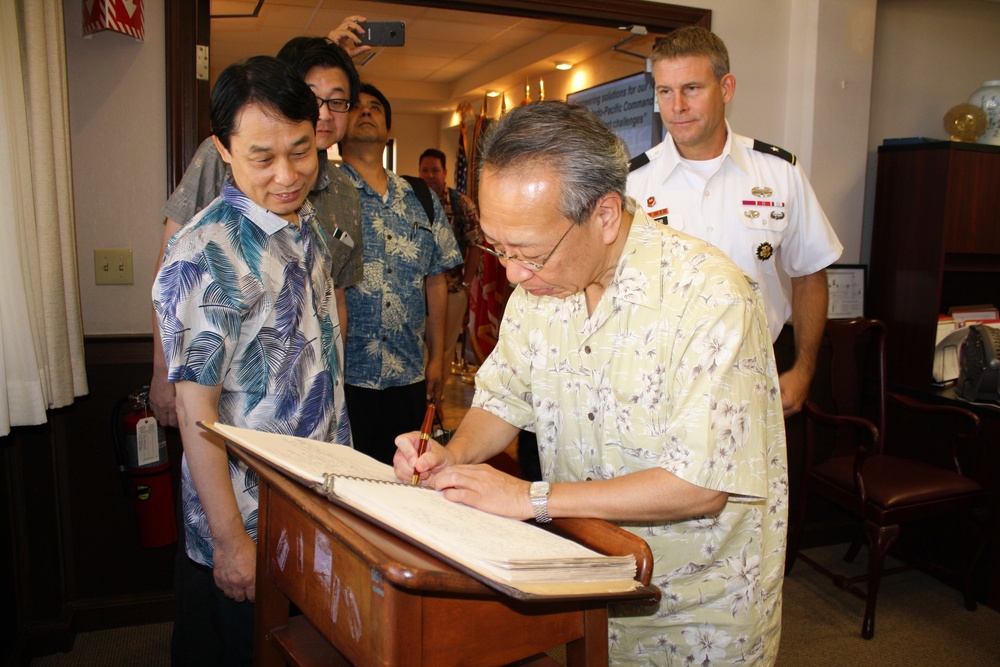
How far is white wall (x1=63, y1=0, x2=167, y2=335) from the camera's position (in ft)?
8.20

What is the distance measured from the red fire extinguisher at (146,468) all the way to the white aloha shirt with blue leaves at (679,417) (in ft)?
5.25

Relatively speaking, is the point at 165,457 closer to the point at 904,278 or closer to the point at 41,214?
the point at 41,214

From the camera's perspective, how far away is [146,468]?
2.48 metres

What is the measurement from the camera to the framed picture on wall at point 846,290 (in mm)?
3467

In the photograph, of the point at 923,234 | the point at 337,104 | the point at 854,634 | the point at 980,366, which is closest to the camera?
Result: the point at 337,104

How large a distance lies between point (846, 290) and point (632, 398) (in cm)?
274

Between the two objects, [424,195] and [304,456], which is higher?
[424,195]

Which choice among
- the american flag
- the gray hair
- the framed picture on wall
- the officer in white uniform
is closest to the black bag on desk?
the framed picture on wall

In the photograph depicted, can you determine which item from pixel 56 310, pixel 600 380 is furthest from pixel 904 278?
pixel 56 310

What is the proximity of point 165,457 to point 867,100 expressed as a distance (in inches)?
130

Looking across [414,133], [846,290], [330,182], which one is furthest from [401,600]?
[414,133]

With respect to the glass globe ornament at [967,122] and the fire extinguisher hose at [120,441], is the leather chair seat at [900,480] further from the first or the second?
the fire extinguisher hose at [120,441]

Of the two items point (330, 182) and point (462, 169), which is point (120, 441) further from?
point (462, 169)

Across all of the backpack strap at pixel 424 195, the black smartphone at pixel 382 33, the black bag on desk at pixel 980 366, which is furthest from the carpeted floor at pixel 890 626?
the black smartphone at pixel 382 33
